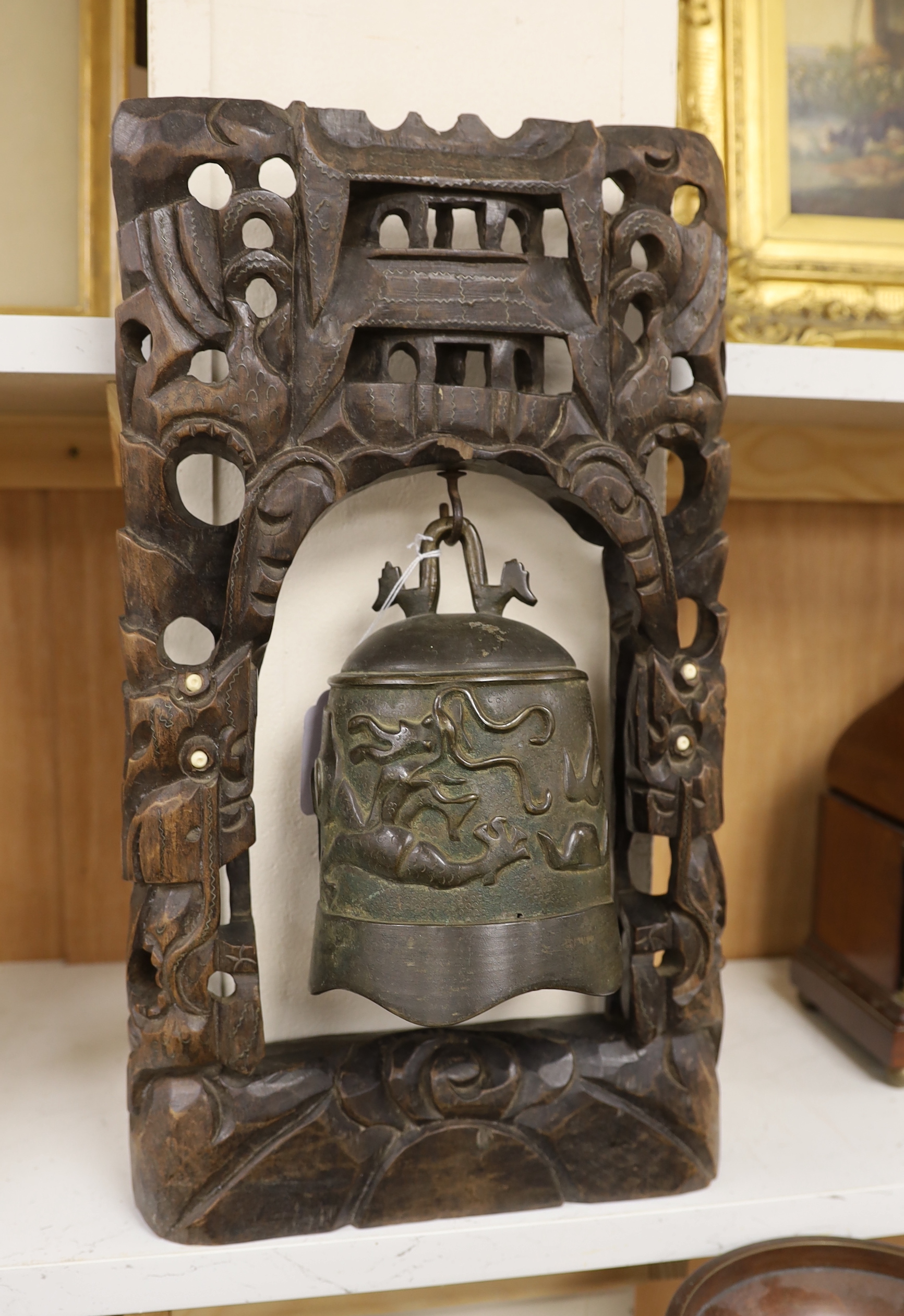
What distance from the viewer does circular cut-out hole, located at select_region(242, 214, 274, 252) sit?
0.68 meters

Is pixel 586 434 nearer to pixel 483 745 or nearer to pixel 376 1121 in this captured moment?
pixel 483 745

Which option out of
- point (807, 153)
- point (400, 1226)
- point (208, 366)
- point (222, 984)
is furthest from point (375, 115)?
point (400, 1226)

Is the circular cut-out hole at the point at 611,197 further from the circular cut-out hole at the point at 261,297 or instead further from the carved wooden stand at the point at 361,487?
the circular cut-out hole at the point at 261,297

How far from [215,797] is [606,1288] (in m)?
0.55

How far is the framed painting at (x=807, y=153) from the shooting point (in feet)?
2.84

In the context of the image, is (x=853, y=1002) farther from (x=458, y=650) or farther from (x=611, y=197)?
(x=611, y=197)

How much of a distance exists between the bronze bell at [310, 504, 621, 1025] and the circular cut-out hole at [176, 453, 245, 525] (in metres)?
0.15

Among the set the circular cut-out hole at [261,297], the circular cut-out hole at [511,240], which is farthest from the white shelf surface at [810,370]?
the circular cut-out hole at [261,297]

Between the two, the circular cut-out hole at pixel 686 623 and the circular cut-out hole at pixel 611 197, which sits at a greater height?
the circular cut-out hole at pixel 611 197

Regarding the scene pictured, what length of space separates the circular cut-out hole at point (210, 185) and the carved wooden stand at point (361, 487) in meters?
0.06

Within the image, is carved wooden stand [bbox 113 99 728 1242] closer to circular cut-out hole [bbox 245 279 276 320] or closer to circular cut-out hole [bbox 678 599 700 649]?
circular cut-out hole [bbox 245 279 276 320]

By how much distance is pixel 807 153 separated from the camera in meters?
0.88

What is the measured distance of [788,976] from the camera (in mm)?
1099

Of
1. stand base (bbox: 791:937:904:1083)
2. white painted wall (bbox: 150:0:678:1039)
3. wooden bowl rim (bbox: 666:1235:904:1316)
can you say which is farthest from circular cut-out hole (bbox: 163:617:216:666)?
stand base (bbox: 791:937:904:1083)
